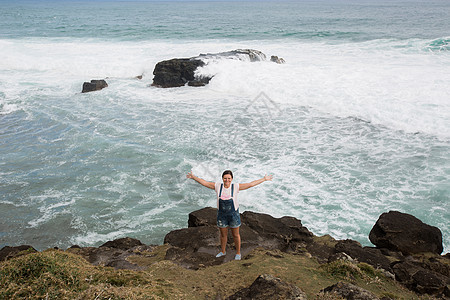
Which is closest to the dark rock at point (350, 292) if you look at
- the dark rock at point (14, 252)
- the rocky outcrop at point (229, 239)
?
the rocky outcrop at point (229, 239)

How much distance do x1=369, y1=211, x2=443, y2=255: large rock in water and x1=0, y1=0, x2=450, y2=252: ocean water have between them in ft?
2.83

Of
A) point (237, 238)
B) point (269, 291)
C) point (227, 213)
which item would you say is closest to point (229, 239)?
point (237, 238)

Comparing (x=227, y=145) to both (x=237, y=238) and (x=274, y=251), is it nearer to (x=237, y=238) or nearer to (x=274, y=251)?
(x=274, y=251)

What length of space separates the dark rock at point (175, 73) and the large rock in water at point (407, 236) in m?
15.7

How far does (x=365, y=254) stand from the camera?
6027 millimetres

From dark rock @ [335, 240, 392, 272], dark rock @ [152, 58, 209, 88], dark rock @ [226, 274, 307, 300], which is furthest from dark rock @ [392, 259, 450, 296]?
dark rock @ [152, 58, 209, 88]

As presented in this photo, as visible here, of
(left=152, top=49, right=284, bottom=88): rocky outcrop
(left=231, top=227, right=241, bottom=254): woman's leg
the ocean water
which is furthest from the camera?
(left=152, top=49, right=284, bottom=88): rocky outcrop

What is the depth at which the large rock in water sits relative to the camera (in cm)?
669

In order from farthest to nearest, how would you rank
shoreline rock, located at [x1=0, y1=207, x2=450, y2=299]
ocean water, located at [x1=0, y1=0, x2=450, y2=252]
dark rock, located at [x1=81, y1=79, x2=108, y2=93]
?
dark rock, located at [x1=81, y1=79, x2=108, y2=93] → ocean water, located at [x1=0, y1=0, x2=450, y2=252] → shoreline rock, located at [x1=0, y1=207, x2=450, y2=299]

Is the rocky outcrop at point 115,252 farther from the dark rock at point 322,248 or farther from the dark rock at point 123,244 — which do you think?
the dark rock at point 322,248

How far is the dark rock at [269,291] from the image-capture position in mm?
4156

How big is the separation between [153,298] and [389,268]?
11.9 ft

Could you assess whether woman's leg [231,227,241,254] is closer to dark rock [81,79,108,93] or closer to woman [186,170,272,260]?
woman [186,170,272,260]

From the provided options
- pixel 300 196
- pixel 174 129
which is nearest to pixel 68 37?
pixel 174 129
